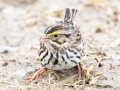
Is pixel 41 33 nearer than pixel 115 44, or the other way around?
pixel 115 44

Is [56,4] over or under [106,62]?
over

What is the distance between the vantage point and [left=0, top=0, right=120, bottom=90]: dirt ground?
482 centimetres

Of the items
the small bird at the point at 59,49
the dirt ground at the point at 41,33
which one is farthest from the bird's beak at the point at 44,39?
the dirt ground at the point at 41,33

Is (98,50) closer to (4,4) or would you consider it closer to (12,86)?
(12,86)

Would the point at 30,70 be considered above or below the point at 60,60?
below

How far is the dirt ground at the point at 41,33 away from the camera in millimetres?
4824

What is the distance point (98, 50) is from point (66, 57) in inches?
40.7

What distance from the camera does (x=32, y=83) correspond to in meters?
4.82

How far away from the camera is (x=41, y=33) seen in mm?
6367

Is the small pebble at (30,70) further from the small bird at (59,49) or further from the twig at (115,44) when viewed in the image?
the twig at (115,44)

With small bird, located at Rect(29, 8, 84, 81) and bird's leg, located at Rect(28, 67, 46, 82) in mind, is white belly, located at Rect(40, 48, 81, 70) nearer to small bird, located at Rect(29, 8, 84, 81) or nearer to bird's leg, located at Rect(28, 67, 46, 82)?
small bird, located at Rect(29, 8, 84, 81)

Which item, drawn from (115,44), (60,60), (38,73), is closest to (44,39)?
(60,60)

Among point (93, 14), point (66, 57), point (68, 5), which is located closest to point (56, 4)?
point (68, 5)

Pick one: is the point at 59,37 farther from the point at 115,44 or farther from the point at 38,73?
the point at 115,44
